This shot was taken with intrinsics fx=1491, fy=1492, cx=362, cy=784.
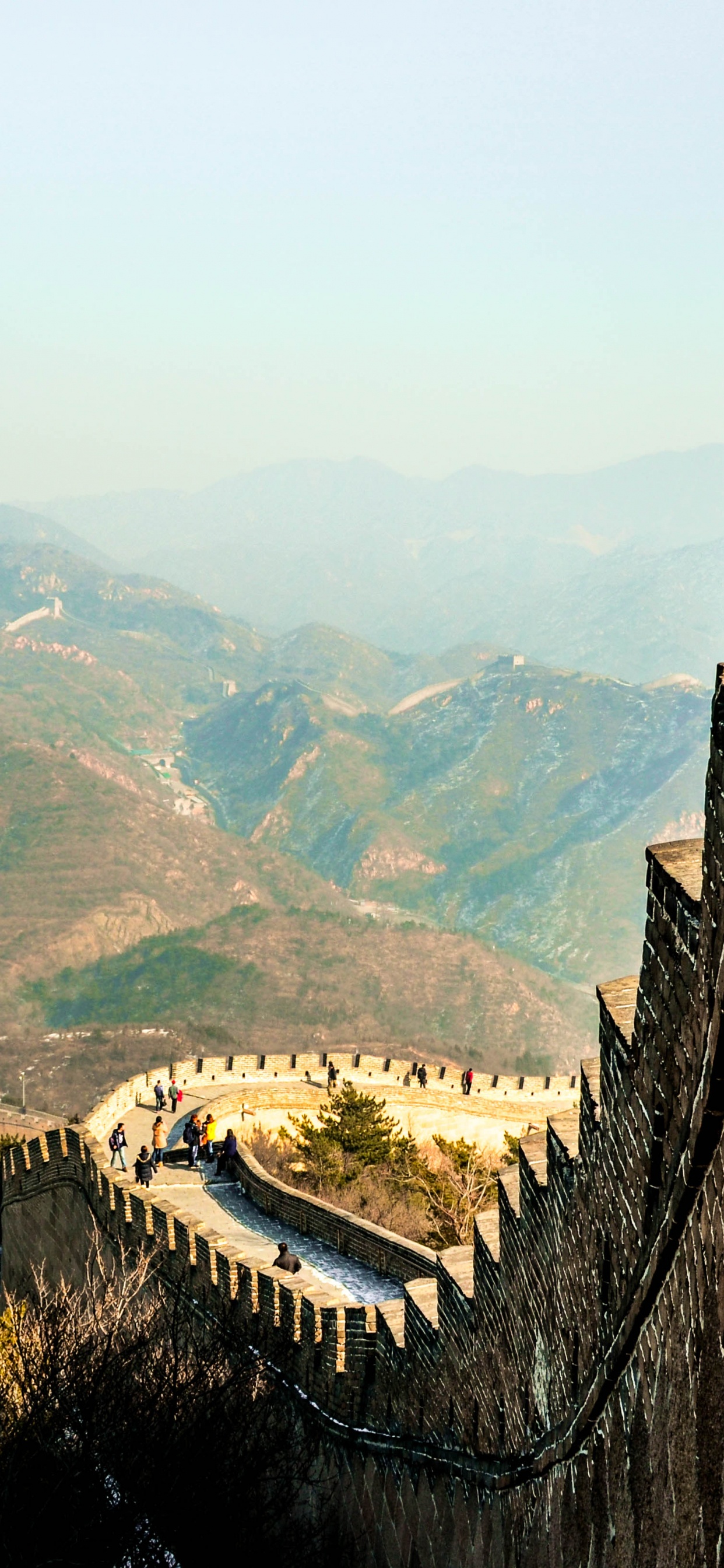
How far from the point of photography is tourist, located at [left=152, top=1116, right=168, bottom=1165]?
21.9 metres

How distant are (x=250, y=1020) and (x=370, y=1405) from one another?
3483 inches

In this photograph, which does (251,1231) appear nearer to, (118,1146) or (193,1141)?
(193,1141)

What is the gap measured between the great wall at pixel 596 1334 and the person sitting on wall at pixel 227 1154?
10693 mm

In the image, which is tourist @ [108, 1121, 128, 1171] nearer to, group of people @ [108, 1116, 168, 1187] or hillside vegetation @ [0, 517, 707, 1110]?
group of people @ [108, 1116, 168, 1187]

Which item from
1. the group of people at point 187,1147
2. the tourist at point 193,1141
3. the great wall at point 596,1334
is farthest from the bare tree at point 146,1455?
the tourist at point 193,1141

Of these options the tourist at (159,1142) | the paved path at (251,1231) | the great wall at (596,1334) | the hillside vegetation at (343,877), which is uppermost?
the hillside vegetation at (343,877)

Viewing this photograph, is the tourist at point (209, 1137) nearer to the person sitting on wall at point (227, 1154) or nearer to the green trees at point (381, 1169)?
the person sitting on wall at point (227, 1154)

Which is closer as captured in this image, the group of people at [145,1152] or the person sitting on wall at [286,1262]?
the person sitting on wall at [286,1262]

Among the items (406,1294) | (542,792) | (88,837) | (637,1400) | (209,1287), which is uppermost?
(542,792)

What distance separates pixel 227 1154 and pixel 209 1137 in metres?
2.29

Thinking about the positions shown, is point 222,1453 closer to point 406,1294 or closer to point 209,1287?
point 406,1294

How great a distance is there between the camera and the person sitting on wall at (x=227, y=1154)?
67.8ft

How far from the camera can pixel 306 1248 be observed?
1627 cm

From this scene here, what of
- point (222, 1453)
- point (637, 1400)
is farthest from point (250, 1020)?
point (637, 1400)
